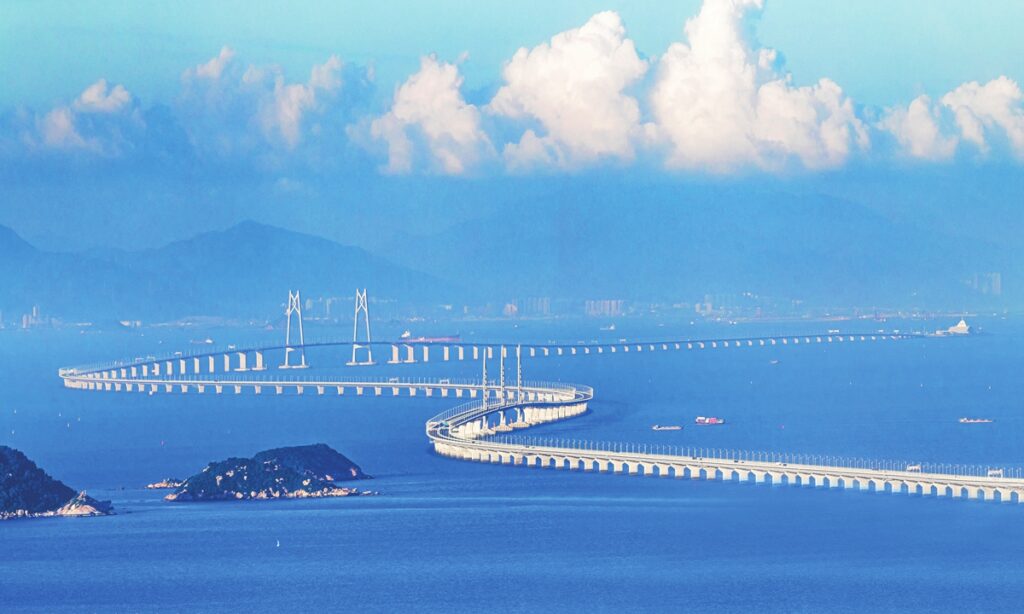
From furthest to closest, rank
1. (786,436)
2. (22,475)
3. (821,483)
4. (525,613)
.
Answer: (786,436) → (821,483) → (22,475) → (525,613)

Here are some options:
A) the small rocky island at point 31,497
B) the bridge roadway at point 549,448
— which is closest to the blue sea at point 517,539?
the bridge roadway at point 549,448

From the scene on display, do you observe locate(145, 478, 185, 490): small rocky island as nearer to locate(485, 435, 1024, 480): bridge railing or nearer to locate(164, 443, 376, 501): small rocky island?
locate(164, 443, 376, 501): small rocky island

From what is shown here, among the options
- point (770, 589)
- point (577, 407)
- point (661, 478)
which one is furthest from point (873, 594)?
point (577, 407)

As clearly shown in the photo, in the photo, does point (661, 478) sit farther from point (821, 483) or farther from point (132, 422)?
point (132, 422)

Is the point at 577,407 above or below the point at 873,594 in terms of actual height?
above

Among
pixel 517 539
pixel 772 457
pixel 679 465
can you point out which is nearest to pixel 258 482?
pixel 517 539
